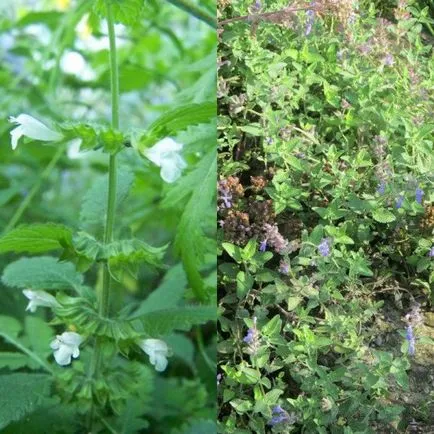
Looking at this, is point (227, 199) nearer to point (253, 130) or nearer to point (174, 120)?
point (253, 130)

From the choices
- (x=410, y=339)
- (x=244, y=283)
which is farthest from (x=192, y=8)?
(x=410, y=339)

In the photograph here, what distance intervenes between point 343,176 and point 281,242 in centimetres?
11

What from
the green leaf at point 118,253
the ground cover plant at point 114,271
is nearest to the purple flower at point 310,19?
the ground cover plant at point 114,271

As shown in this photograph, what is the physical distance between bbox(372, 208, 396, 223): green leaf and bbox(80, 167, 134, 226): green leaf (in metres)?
0.29

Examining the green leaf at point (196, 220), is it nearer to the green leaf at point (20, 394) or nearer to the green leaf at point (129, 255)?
the green leaf at point (129, 255)

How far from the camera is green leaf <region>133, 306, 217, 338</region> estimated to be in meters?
0.98

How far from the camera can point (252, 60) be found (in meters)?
1.06

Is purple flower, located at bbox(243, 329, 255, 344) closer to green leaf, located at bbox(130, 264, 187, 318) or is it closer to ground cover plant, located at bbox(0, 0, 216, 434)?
ground cover plant, located at bbox(0, 0, 216, 434)

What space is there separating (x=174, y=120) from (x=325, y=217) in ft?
0.83

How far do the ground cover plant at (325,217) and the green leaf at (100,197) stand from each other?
12 centimetres

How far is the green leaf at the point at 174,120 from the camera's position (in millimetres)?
867

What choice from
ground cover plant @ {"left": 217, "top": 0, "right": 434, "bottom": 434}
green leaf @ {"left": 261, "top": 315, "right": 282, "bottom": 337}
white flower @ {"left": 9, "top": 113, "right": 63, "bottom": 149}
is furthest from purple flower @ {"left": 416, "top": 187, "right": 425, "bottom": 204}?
white flower @ {"left": 9, "top": 113, "right": 63, "bottom": 149}

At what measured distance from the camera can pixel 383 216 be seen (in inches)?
40.4

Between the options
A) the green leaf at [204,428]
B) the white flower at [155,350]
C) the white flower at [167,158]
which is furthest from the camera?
the green leaf at [204,428]
